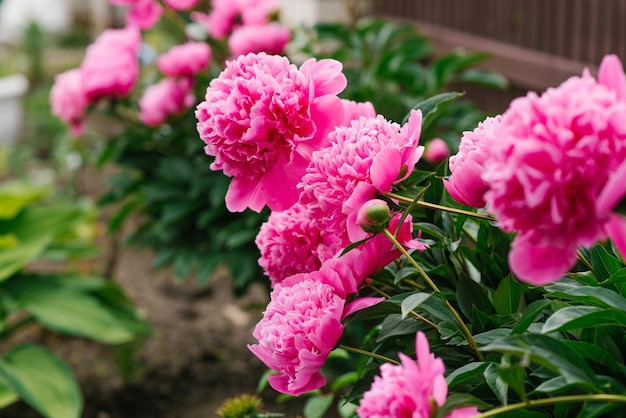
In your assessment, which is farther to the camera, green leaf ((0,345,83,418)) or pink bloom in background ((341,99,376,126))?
green leaf ((0,345,83,418))

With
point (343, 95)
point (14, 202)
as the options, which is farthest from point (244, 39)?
point (14, 202)

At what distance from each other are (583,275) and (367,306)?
228mm

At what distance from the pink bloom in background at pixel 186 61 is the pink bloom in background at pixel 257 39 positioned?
0.16 m

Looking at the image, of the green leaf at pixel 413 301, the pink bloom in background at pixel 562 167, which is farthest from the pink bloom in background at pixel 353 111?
the pink bloom in background at pixel 562 167

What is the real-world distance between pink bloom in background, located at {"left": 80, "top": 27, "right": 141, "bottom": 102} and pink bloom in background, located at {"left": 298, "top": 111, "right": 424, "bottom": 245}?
1604mm

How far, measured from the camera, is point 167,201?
8.05ft

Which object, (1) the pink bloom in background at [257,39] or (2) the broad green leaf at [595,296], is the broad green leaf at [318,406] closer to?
(2) the broad green leaf at [595,296]

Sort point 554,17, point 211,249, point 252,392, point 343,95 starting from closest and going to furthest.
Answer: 1. point 343,95
2. point 211,249
3. point 252,392
4. point 554,17

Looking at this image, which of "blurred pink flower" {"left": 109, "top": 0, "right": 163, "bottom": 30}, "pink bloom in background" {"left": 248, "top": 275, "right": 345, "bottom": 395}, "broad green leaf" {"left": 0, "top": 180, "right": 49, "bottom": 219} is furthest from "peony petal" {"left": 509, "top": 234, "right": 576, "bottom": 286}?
"broad green leaf" {"left": 0, "top": 180, "right": 49, "bottom": 219}

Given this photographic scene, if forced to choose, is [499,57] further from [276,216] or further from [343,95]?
[276,216]

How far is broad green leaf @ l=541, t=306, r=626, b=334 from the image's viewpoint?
0.69 metres

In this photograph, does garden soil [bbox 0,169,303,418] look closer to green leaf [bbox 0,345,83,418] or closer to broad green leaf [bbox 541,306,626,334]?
green leaf [bbox 0,345,83,418]

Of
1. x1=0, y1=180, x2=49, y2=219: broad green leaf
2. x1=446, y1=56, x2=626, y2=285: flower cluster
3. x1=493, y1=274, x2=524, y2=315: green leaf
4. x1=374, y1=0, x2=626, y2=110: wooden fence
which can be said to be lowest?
x1=0, y1=180, x2=49, y2=219: broad green leaf

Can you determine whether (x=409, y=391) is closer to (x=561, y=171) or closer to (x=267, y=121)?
(x=561, y=171)
